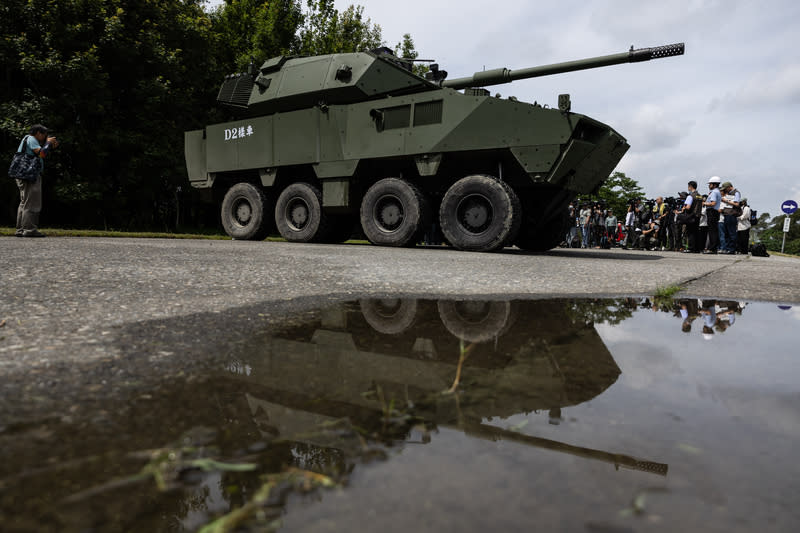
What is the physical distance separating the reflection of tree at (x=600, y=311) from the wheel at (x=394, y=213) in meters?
4.96

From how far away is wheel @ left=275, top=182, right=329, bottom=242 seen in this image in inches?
374

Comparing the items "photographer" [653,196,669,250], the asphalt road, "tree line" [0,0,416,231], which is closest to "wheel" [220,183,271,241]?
the asphalt road

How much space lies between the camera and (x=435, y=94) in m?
8.05

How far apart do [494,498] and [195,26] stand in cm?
2331

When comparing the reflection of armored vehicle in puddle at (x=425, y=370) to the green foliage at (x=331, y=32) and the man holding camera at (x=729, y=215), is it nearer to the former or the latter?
the man holding camera at (x=729, y=215)

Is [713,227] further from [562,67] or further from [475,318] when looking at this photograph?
[475,318]

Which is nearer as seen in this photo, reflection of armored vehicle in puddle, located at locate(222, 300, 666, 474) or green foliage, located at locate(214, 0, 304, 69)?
reflection of armored vehicle in puddle, located at locate(222, 300, 666, 474)

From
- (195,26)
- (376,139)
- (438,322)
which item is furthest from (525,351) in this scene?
(195,26)

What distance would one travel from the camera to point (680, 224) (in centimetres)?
1478

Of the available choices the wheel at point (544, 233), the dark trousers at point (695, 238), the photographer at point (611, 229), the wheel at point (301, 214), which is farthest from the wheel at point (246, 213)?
the photographer at point (611, 229)

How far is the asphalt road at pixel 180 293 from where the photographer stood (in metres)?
1.54

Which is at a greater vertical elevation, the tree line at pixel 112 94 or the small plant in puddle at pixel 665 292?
the tree line at pixel 112 94

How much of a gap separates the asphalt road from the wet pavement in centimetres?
2

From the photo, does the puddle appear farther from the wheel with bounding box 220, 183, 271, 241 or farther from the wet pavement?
the wheel with bounding box 220, 183, 271, 241
